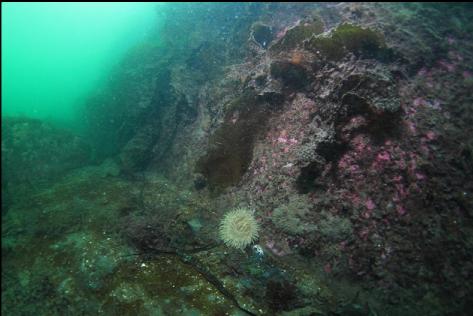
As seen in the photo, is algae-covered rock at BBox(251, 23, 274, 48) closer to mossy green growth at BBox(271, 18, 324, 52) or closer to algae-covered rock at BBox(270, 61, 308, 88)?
mossy green growth at BBox(271, 18, 324, 52)

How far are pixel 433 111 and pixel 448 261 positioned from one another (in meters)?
2.97

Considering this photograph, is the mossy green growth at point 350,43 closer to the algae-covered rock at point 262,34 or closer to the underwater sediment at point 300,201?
the underwater sediment at point 300,201

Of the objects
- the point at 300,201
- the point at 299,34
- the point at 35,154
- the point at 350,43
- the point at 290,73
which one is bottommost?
the point at 35,154

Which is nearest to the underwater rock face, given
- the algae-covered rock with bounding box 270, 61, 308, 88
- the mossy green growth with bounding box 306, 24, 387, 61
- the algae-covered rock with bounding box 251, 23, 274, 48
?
the algae-covered rock with bounding box 270, 61, 308, 88

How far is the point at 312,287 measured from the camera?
5.06 metres

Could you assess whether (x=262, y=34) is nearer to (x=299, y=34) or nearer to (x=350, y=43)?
(x=299, y=34)

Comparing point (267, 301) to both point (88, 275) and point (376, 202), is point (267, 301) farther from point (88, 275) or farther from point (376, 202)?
point (88, 275)

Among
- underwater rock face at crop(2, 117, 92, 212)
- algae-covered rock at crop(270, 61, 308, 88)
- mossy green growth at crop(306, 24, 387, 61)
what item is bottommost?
underwater rock face at crop(2, 117, 92, 212)

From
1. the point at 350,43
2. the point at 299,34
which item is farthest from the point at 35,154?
the point at 350,43

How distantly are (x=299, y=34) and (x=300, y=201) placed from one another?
509 cm

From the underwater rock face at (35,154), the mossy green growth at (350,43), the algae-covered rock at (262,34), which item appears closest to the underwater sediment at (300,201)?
the mossy green growth at (350,43)

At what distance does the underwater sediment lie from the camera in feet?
16.1

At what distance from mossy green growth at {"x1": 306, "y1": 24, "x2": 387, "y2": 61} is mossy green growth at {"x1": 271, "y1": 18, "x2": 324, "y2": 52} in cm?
112

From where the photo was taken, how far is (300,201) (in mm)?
5945
